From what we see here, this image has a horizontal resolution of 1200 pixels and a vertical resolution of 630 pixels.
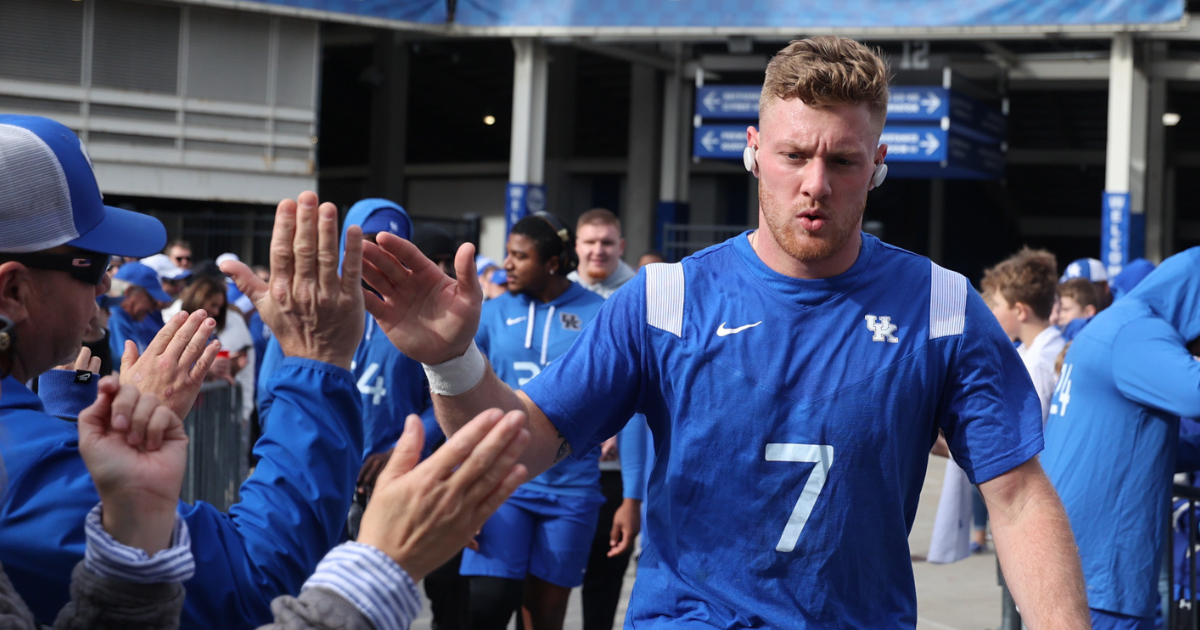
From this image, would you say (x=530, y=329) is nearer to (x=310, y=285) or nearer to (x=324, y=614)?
(x=310, y=285)

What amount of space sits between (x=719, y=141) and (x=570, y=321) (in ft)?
38.8

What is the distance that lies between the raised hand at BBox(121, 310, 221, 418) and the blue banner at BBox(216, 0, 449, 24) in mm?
16075

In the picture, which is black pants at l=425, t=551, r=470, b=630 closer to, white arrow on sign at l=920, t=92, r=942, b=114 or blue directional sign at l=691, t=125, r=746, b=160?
blue directional sign at l=691, t=125, r=746, b=160

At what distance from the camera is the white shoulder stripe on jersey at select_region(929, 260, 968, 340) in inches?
107

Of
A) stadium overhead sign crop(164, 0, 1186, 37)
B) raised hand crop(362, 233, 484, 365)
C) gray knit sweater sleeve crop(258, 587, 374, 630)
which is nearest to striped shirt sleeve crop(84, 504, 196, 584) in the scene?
gray knit sweater sleeve crop(258, 587, 374, 630)

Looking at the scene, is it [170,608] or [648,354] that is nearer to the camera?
[170,608]

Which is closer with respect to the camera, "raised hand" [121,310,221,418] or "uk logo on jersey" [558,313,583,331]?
"raised hand" [121,310,221,418]

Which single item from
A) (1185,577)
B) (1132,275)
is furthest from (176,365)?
(1132,275)

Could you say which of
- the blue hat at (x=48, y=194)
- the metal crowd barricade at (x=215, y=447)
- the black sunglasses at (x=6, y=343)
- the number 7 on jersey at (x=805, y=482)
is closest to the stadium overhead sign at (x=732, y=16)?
the metal crowd barricade at (x=215, y=447)

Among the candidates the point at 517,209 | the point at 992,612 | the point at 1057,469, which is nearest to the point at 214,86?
the point at 517,209

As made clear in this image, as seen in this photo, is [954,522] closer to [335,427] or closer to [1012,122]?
[335,427]

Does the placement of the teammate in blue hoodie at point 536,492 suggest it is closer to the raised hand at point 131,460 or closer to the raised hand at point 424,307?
the raised hand at point 424,307

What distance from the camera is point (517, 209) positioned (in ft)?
60.5

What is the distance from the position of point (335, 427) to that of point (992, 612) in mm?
6305
